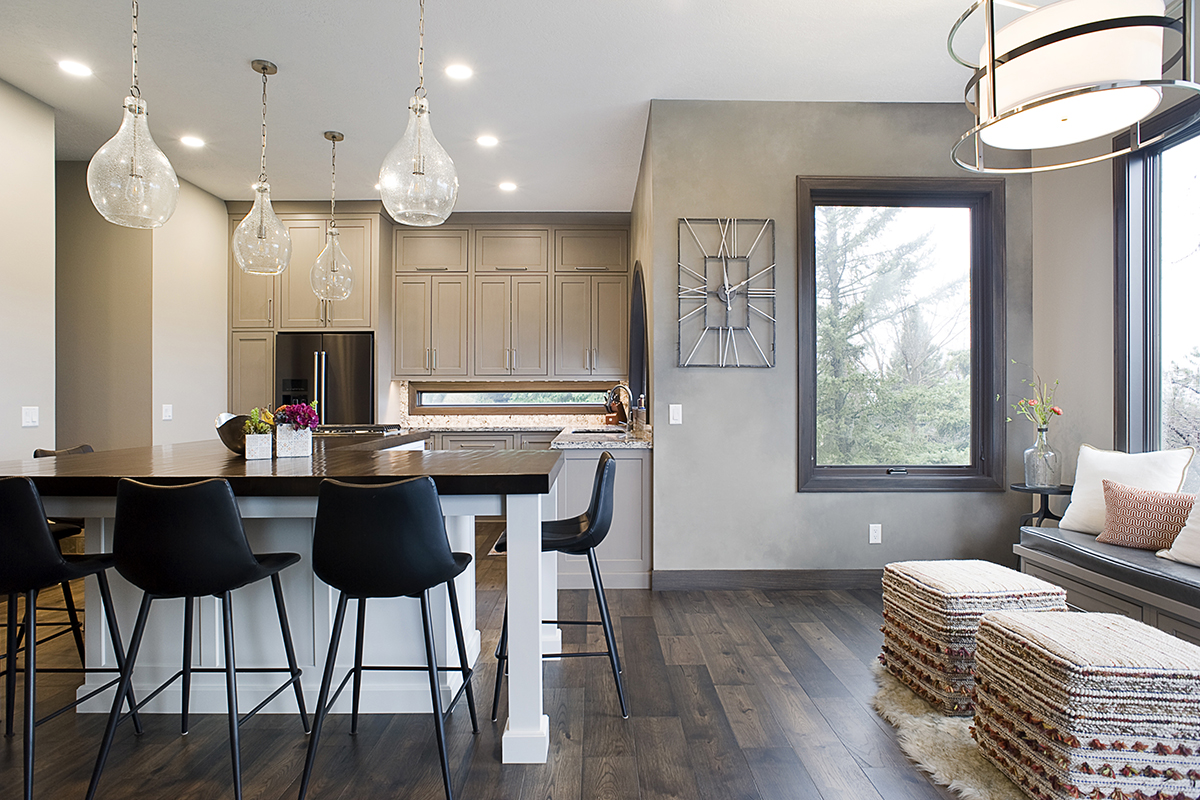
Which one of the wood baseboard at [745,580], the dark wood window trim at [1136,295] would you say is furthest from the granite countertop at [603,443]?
the dark wood window trim at [1136,295]

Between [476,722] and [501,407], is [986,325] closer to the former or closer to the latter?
[476,722]

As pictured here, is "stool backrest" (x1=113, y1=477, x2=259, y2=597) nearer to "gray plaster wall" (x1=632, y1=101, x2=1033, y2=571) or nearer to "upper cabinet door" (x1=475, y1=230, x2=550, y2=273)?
"gray plaster wall" (x1=632, y1=101, x2=1033, y2=571)

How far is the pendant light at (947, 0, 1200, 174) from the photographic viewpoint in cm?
161

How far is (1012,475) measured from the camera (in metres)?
3.90

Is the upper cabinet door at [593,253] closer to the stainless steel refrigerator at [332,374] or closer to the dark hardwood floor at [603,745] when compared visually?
the stainless steel refrigerator at [332,374]

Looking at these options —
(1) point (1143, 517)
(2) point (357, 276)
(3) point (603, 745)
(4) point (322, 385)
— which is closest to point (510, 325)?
(2) point (357, 276)

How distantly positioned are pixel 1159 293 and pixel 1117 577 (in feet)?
4.95

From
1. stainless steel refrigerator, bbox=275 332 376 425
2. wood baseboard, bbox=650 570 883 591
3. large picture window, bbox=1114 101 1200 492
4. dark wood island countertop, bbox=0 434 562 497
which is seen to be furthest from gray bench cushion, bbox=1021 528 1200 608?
stainless steel refrigerator, bbox=275 332 376 425

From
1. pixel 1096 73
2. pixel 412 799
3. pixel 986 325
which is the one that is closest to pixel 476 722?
pixel 412 799

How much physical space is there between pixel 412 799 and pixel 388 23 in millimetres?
3126

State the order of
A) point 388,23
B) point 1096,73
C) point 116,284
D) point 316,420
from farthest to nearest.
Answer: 1. point 116,284
2. point 388,23
3. point 316,420
4. point 1096,73

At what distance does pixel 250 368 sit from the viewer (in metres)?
5.88

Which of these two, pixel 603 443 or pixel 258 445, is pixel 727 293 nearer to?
pixel 603 443

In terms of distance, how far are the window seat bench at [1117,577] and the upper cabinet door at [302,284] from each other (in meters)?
5.44
